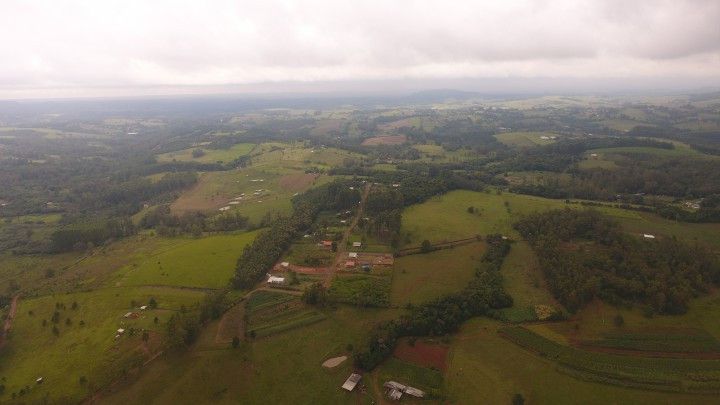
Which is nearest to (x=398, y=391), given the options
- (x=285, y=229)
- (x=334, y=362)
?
(x=334, y=362)

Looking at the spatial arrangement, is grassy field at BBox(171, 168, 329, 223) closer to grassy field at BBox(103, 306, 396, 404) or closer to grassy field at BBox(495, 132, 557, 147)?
grassy field at BBox(103, 306, 396, 404)

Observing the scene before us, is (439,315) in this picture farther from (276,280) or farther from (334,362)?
(276,280)

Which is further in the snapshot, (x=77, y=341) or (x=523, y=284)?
(x=523, y=284)

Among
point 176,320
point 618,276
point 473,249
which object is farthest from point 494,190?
point 176,320

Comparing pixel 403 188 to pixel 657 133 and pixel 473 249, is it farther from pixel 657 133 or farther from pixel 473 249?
pixel 657 133

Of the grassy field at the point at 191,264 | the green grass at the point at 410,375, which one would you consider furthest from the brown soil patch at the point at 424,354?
the grassy field at the point at 191,264
